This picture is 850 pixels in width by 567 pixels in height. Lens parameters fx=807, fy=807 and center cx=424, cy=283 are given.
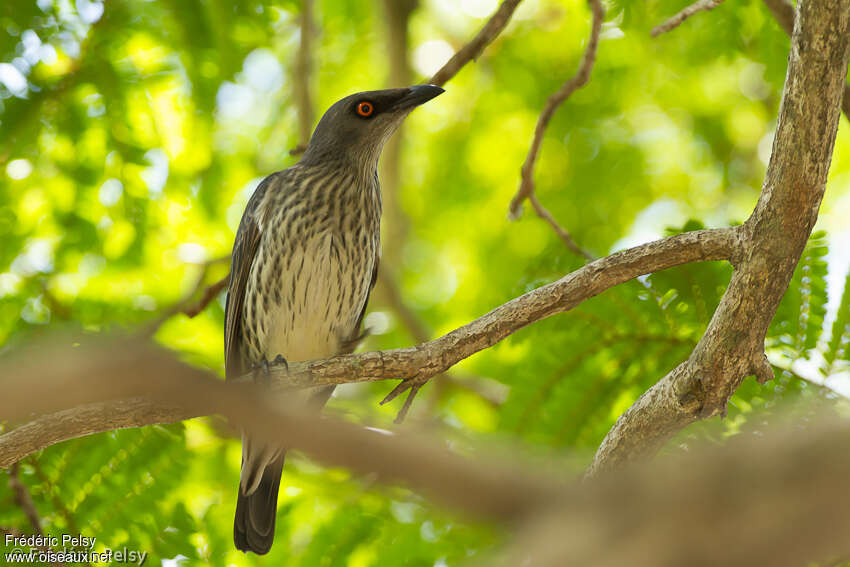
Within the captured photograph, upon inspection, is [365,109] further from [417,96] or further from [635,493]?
[635,493]

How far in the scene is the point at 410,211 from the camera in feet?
27.7

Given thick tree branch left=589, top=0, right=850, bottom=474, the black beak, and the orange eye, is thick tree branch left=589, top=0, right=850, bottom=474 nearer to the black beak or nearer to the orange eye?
the black beak

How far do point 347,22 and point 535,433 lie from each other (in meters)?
5.09

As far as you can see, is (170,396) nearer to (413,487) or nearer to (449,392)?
(413,487)

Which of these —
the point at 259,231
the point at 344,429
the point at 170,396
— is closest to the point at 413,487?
the point at 344,429

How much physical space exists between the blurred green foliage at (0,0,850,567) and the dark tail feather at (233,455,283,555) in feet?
0.30

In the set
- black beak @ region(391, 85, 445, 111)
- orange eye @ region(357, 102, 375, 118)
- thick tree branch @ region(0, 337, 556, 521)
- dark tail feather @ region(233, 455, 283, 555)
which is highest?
thick tree branch @ region(0, 337, 556, 521)

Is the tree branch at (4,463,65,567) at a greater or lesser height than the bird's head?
lesser

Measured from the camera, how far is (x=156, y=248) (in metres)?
5.95

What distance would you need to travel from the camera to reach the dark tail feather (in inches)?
169

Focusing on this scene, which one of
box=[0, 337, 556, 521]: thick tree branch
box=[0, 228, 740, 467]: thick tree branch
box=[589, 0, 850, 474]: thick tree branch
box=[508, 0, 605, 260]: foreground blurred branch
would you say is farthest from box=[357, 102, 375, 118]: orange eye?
box=[0, 337, 556, 521]: thick tree branch

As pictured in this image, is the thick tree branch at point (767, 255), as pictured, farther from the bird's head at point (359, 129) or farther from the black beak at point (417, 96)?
the bird's head at point (359, 129)

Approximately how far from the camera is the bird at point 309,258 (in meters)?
4.55

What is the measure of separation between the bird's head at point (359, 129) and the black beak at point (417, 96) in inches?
2.5
